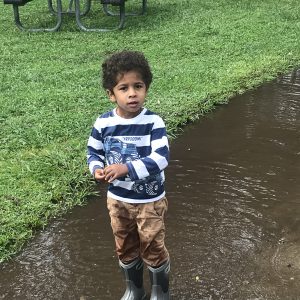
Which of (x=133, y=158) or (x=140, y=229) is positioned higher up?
(x=133, y=158)

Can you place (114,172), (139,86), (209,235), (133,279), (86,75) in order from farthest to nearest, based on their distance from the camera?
(86,75) → (209,235) → (133,279) → (139,86) → (114,172)

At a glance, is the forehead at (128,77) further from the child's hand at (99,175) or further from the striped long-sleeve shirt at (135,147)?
the child's hand at (99,175)

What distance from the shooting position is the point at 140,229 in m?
2.46

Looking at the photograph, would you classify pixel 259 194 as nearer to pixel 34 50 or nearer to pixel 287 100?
pixel 287 100

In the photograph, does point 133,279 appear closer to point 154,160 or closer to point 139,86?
point 154,160

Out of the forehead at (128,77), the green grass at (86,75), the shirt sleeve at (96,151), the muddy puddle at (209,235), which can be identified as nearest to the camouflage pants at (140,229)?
the shirt sleeve at (96,151)

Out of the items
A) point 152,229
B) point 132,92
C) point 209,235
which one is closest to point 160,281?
point 152,229

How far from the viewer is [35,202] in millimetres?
3639

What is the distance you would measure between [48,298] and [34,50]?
616 centimetres

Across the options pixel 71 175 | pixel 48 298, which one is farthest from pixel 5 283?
pixel 71 175

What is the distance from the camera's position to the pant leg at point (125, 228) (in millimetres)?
2473

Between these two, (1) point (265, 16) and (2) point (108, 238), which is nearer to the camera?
(2) point (108, 238)

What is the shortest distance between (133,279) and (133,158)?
2.17ft

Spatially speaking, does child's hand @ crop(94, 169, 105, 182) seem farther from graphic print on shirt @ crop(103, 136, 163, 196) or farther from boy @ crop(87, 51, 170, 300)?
graphic print on shirt @ crop(103, 136, 163, 196)
